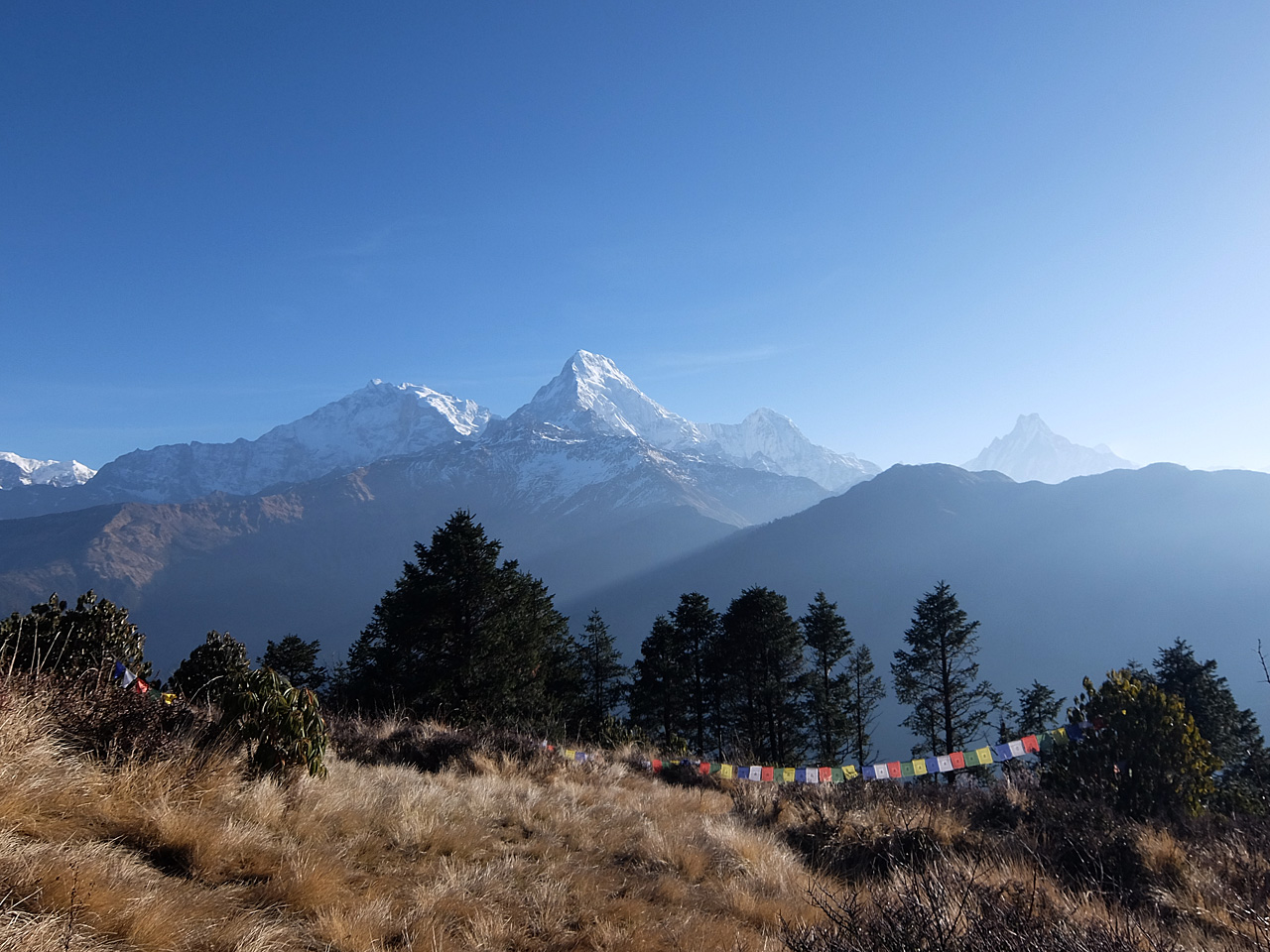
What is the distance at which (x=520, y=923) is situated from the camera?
13.3ft

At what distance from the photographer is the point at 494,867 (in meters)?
4.86

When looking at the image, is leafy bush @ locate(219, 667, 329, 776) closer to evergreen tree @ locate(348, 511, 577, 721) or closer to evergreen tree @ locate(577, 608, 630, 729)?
evergreen tree @ locate(348, 511, 577, 721)

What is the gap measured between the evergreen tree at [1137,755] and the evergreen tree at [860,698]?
19.7m

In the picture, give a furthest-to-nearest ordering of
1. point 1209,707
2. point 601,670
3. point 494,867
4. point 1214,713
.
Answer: point 601,670
point 1209,707
point 1214,713
point 494,867

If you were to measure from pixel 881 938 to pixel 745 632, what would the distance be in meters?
31.2

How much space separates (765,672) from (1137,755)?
20.7 metres

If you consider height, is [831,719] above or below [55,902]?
below

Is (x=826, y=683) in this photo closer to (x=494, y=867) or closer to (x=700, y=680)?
(x=700, y=680)

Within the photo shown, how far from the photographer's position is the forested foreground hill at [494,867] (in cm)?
312

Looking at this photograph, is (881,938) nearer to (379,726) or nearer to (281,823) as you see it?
(281,823)

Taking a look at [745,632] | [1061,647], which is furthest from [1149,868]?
[1061,647]

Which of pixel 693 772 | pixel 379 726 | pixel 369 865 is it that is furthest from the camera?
pixel 693 772

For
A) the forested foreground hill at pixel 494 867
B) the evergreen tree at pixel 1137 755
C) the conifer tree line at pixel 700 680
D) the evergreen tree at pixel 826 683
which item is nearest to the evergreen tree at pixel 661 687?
the conifer tree line at pixel 700 680

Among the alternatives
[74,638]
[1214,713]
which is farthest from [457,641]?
[1214,713]
